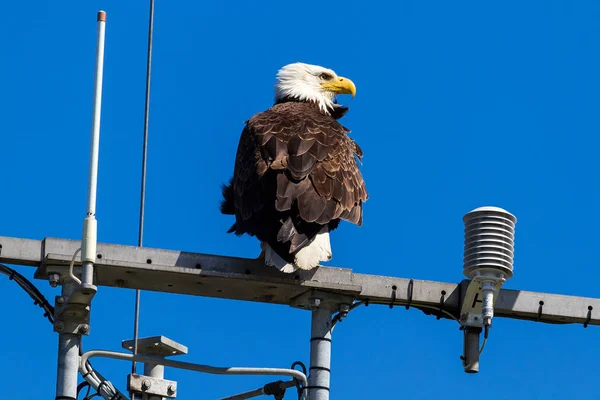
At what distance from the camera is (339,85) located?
1415 centimetres

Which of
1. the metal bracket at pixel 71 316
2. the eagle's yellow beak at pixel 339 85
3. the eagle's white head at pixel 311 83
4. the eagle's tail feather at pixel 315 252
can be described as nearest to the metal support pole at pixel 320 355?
the eagle's tail feather at pixel 315 252

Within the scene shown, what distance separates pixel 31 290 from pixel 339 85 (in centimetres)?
618

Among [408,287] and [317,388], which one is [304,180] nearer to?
[408,287]

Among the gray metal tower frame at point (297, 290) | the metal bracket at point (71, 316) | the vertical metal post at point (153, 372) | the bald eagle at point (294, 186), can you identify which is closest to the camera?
the metal bracket at point (71, 316)

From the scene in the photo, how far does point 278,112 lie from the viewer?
40.7 feet

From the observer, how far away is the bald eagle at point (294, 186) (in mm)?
9992

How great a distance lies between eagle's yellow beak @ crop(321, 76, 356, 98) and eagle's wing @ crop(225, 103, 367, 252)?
216cm

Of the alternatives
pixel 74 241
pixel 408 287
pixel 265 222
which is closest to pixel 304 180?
pixel 265 222

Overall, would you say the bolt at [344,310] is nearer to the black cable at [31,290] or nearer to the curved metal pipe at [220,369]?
the curved metal pipe at [220,369]

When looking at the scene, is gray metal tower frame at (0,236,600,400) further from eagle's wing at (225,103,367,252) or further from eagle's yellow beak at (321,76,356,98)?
eagle's yellow beak at (321,76,356,98)

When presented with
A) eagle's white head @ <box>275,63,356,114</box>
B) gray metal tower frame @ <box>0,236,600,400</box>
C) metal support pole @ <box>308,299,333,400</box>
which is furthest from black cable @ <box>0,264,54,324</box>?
eagle's white head @ <box>275,63,356,114</box>

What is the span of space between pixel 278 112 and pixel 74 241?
13.6 ft

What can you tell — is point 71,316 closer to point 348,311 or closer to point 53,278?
point 53,278

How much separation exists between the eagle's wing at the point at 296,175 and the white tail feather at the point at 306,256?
98mm
